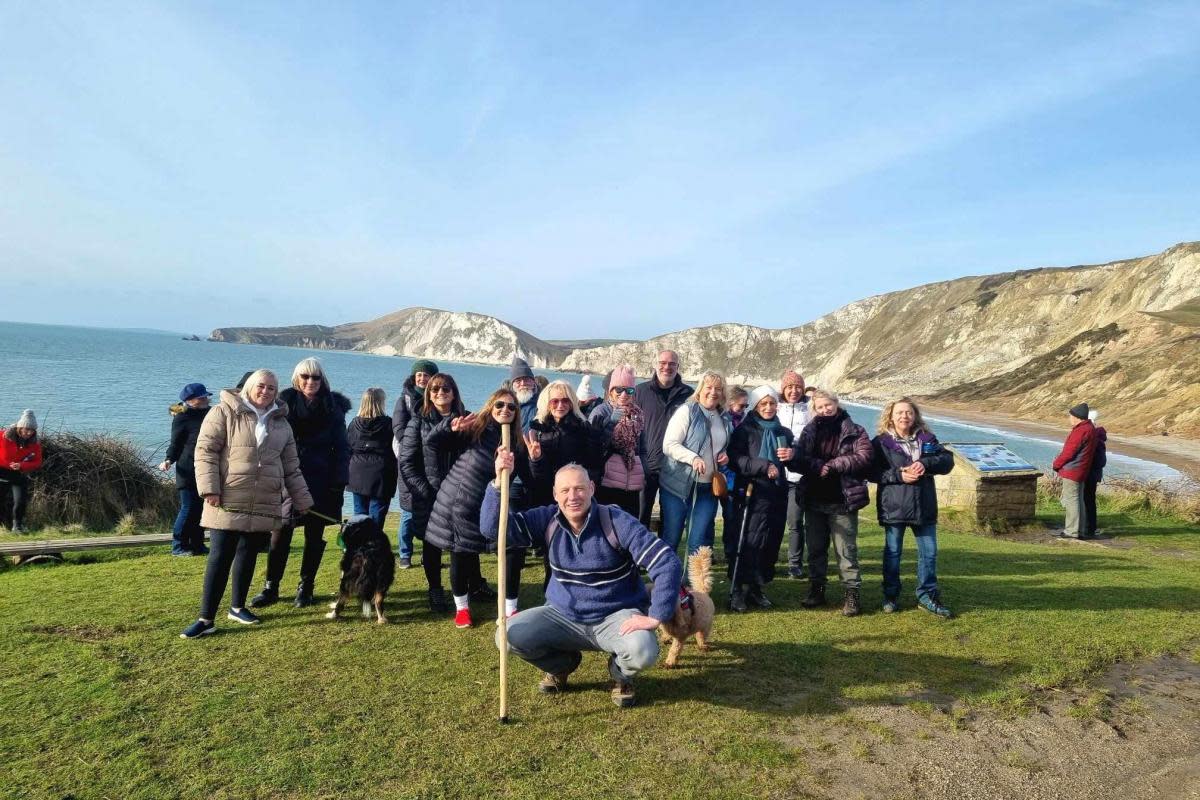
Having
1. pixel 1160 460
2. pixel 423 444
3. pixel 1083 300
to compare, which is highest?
pixel 1083 300

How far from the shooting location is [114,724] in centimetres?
363

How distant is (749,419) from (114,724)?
15.8 ft

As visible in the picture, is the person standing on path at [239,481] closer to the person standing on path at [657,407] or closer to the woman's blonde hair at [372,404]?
the woman's blonde hair at [372,404]

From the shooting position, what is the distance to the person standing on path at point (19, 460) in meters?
8.88

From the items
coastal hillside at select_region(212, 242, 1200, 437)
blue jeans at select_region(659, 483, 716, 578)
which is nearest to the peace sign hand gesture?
blue jeans at select_region(659, 483, 716, 578)

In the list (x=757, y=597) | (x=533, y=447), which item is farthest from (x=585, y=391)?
(x=757, y=597)

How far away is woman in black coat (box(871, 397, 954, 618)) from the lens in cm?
592

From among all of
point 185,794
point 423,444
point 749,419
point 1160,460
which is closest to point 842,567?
point 749,419

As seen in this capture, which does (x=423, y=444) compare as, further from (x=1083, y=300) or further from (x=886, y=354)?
(x=886, y=354)

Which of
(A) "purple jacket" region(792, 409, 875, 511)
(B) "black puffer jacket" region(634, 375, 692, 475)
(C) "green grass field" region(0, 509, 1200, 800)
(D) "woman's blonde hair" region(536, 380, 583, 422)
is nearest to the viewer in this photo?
(C) "green grass field" region(0, 509, 1200, 800)

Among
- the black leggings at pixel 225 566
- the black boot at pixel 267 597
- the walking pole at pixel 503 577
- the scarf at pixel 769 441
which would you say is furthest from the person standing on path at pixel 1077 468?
the black leggings at pixel 225 566

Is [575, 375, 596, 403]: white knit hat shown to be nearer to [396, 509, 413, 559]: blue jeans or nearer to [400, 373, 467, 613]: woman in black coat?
[400, 373, 467, 613]: woman in black coat

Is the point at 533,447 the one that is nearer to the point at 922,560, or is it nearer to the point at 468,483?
the point at 468,483

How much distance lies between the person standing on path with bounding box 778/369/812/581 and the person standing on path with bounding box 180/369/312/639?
15.8ft
